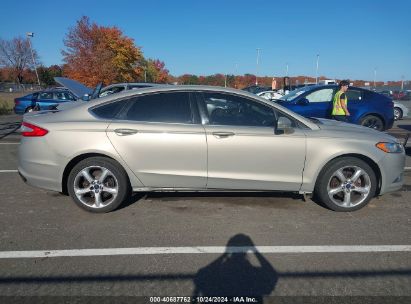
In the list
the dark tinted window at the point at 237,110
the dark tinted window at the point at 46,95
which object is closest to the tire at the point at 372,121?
the dark tinted window at the point at 237,110

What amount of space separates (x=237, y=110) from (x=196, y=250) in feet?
6.04

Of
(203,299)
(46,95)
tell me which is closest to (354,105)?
(203,299)

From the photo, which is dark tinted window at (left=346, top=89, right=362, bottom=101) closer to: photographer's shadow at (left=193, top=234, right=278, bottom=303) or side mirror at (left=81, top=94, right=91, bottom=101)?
side mirror at (left=81, top=94, right=91, bottom=101)

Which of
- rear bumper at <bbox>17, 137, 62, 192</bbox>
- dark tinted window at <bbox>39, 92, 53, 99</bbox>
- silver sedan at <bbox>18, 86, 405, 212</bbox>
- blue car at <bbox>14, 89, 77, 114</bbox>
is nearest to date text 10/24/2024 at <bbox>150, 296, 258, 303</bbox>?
silver sedan at <bbox>18, 86, 405, 212</bbox>

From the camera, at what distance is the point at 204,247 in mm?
3482

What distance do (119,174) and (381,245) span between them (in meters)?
3.05

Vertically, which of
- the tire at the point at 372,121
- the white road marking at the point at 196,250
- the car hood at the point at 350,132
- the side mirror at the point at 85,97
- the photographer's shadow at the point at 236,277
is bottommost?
the photographer's shadow at the point at 236,277

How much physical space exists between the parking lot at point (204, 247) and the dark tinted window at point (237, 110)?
1.15 m

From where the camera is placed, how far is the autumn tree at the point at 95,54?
3578 centimetres

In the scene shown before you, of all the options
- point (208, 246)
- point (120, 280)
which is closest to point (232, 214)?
point (208, 246)

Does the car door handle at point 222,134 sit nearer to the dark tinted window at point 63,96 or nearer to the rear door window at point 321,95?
the rear door window at point 321,95

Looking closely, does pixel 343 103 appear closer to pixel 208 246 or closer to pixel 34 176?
pixel 208 246

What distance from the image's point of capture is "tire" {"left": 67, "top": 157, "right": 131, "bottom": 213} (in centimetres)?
426

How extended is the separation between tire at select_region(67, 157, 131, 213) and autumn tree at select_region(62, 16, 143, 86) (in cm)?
3282
